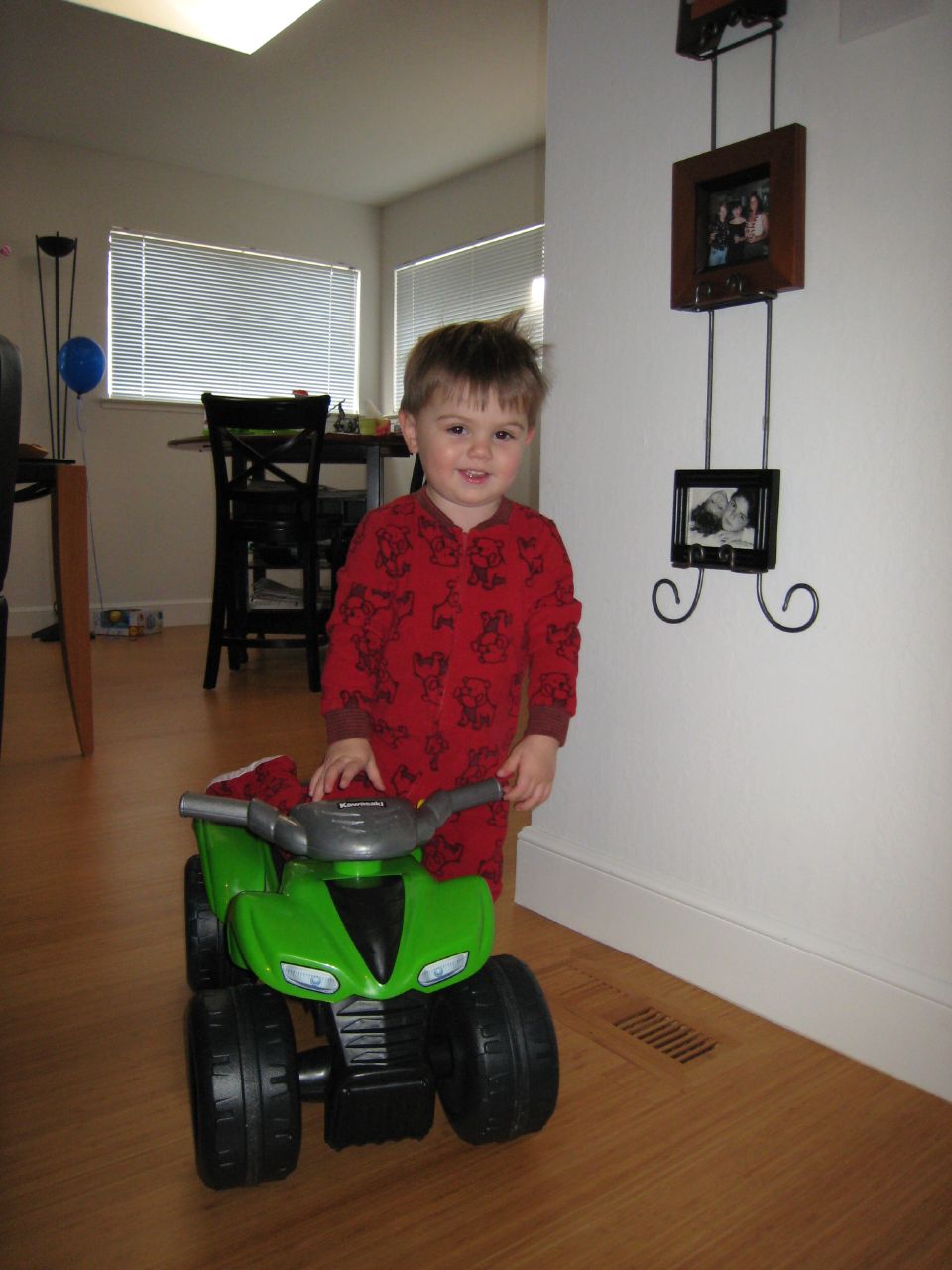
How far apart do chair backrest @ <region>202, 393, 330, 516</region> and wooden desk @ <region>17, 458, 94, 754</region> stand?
3.06ft

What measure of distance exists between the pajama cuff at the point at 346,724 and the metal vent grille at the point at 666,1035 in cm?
46

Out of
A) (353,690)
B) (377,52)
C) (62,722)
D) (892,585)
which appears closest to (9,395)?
(353,690)

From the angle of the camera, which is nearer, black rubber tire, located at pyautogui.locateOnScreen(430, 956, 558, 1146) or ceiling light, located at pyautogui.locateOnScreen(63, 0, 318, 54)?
black rubber tire, located at pyautogui.locateOnScreen(430, 956, 558, 1146)

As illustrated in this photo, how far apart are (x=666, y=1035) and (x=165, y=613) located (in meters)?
4.63

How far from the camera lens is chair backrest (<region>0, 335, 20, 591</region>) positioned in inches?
A: 39.2

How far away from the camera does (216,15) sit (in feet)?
12.0

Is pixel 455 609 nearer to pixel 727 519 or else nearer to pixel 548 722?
pixel 548 722

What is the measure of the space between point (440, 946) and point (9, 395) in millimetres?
679

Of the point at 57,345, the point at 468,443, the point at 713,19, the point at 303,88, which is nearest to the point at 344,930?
the point at 468,443

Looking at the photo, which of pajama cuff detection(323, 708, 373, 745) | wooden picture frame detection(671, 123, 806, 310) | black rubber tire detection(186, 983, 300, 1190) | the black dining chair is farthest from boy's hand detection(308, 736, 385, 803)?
the black dining chair

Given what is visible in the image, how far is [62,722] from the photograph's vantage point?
2.82m

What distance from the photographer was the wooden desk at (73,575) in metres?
2.30

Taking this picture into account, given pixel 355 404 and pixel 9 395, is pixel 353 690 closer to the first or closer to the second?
pixel 9 395

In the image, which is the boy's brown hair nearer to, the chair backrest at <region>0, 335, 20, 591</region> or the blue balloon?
the chair backrest at <region>0, 335, 20, 591</region>
